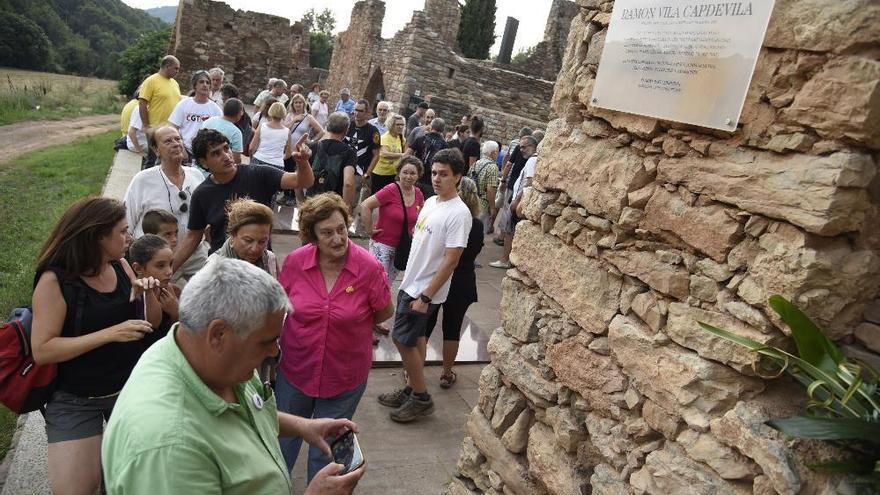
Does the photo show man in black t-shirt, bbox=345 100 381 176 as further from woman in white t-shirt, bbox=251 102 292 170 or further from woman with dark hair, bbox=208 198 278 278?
woman with dark hair, bbox=208 198 278 278

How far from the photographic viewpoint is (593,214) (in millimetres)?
2543

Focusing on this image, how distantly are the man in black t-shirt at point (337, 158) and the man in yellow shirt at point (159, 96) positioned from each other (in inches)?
77.9

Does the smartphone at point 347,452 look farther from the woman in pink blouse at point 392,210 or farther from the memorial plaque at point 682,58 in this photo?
the woman in pink blouse at point 392,210

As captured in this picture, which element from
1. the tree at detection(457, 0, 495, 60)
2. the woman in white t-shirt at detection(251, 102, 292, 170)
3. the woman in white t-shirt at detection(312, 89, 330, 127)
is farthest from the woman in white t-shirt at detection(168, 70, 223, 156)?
the tree at detection(457, 0, 495, 60)

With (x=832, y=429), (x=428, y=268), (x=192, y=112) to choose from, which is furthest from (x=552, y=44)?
(x=832, y=429)

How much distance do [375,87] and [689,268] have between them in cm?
1845

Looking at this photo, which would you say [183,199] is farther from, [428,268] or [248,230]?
[428,268]

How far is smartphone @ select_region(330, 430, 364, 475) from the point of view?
208 centimetres

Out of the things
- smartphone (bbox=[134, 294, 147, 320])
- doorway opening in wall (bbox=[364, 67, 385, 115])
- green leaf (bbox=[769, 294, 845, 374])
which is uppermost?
doorway opening in wall (bbox=[364, 67, 385, 115])

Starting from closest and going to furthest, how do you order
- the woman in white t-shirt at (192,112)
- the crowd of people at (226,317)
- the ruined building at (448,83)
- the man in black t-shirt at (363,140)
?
the crowd of people at (226,317) → the woman in white t-shirt at (192,112) → the man in black t-shirt at (363,140) → the ruined building at (448,83)

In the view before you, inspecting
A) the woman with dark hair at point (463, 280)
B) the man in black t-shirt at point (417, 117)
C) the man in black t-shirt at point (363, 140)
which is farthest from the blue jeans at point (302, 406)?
the man in black t-shirt at point (417, 117)

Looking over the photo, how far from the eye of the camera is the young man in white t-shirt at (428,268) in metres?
4.17

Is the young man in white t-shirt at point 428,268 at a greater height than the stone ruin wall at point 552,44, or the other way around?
the stone ruin wall at point 552,44

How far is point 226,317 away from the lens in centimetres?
168
